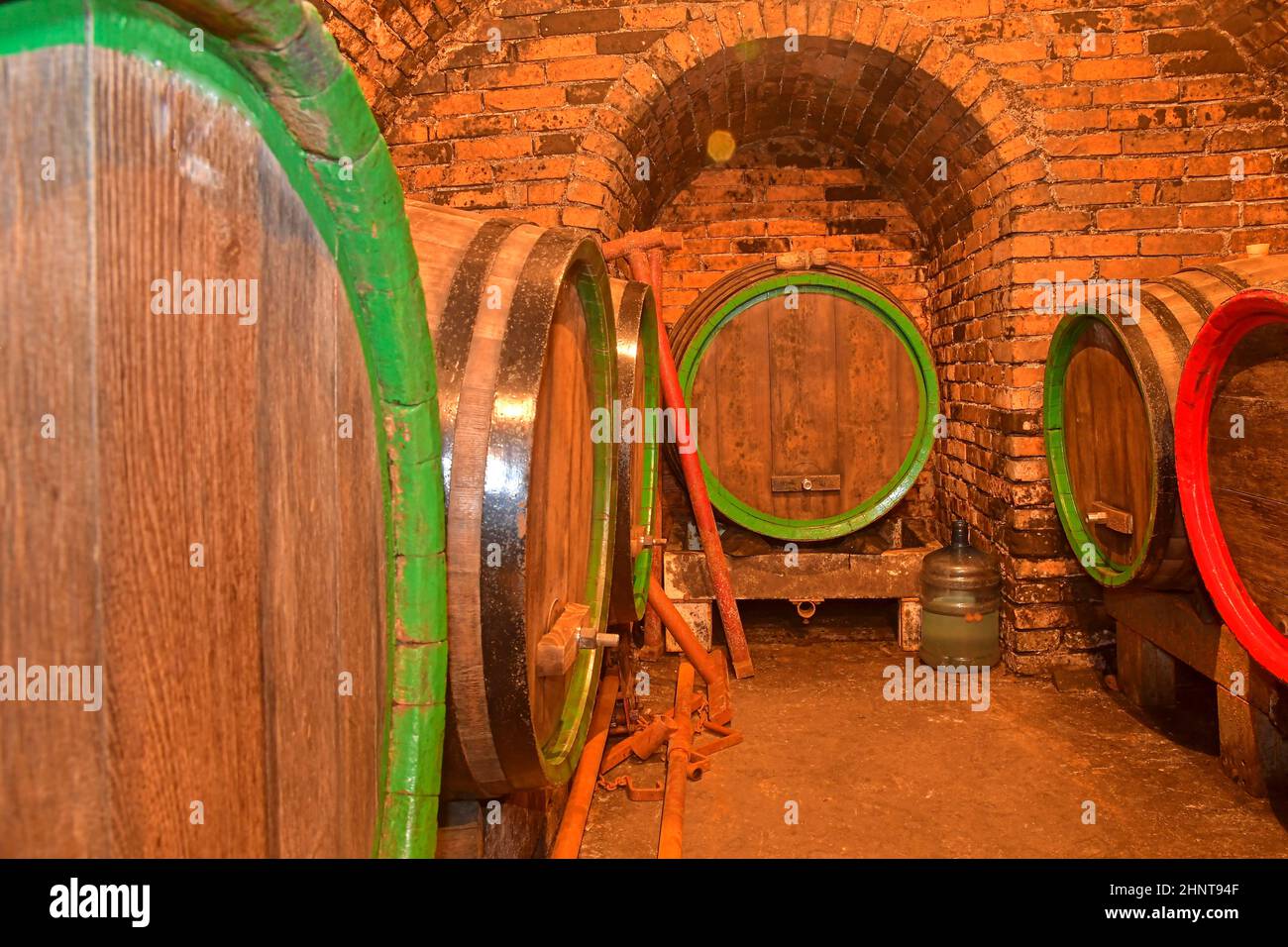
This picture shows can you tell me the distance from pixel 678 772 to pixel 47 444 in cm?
228

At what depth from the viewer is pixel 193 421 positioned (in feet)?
2.27

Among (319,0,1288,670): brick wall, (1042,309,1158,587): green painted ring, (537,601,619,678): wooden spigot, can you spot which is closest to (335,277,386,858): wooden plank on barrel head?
(537,601,619,678): wooden spigot

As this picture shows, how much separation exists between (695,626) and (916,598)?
103cm

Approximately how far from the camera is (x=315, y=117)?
67cm

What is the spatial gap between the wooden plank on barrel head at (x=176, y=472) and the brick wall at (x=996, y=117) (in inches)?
114

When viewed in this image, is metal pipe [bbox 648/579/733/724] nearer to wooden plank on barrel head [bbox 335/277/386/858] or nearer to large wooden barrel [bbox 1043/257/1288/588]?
large wooden barrel [bbox 1043/257/1288/588]

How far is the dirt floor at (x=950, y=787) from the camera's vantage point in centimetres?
231

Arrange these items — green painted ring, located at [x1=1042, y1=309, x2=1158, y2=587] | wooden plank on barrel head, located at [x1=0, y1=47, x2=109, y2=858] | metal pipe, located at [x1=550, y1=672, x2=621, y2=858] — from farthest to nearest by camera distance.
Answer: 1. green painted ring, located at [x1=1042, y1=309, x2=1158, y2=587]
2. metal pipe, located at [x1=550, y1=672, x2=621, y2=858]
3. wooden plank on barrel head, located at [x1=0, y1=47, x2=109, y2=858]

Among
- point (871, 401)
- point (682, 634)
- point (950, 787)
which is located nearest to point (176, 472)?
point (950, 787)

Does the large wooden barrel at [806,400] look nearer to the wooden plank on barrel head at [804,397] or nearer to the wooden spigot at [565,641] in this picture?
the wooden plank on barrel head at [804,397]

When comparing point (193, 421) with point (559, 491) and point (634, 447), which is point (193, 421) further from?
point (634, 447)

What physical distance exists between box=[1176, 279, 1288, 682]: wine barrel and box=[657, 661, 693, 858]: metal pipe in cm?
154

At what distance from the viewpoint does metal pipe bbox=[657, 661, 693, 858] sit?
2.24 metres

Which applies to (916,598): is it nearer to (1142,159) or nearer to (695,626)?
(695,626)
